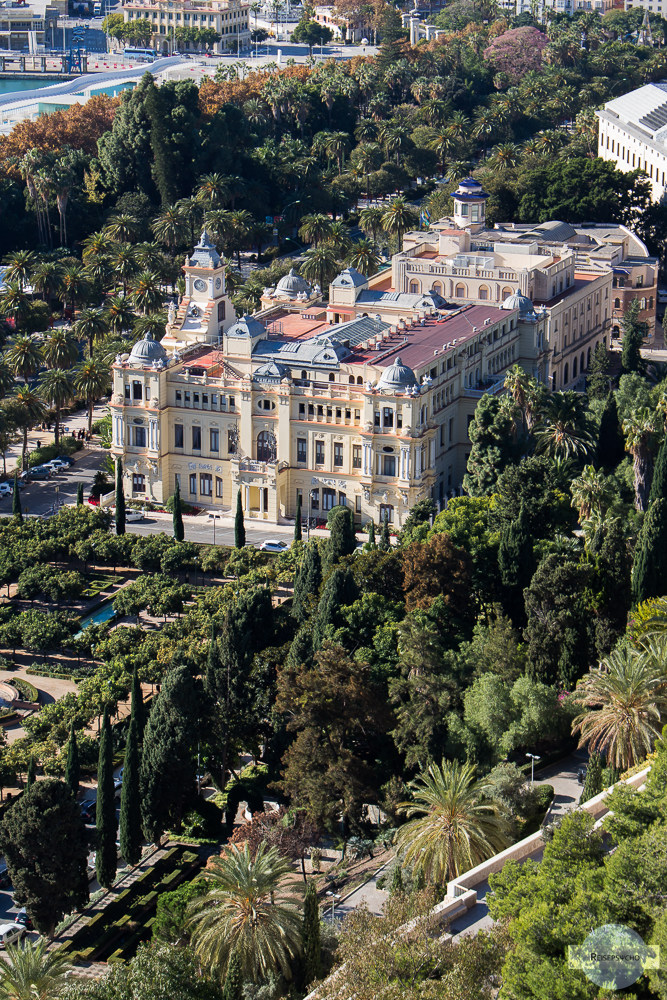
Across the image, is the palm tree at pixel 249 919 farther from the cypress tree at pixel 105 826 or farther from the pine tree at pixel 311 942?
the cypress tree at pixel 105 826

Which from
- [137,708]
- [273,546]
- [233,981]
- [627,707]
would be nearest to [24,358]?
[273,546]

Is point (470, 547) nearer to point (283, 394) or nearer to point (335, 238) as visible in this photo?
point (283, 394)

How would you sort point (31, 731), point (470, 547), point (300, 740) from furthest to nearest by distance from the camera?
point (470, 547) < point (31, 731) < point (300, 740)

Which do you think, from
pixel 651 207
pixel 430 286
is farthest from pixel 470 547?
pixel 651 207

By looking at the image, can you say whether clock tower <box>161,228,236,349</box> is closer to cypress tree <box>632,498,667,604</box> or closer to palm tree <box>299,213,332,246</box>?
palm tree <box>299,213,332,246</box>

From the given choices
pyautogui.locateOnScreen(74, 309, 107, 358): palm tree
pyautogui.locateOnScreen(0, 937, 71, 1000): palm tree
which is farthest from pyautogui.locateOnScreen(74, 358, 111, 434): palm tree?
pyautogui.locateOnScreen(0, 937, 71, 1000): palm tree

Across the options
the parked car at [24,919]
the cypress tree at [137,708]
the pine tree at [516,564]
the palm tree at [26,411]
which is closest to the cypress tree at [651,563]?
the pine tree at [516,564]
